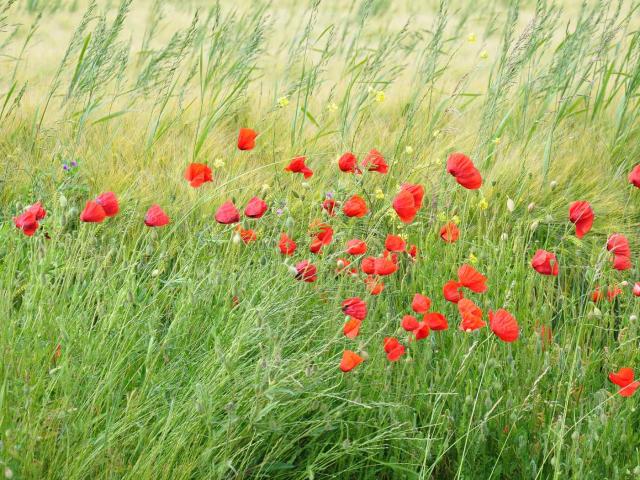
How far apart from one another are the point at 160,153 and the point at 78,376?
1.63m

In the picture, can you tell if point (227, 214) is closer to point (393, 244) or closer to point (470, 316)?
point (393, 244)

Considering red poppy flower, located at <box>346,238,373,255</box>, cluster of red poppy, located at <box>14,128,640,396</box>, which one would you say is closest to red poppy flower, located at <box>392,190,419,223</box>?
cluster of red poppy, located at <box>14,128,640,396</box>

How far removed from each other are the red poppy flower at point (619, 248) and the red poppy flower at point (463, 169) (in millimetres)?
335

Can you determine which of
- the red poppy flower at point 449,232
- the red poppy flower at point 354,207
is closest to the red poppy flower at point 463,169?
the red poppy flower at point 449,232

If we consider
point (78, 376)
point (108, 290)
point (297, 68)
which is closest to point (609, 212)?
point (108, 290)

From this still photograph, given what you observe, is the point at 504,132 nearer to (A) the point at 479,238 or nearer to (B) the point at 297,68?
(A) the point at 479,238

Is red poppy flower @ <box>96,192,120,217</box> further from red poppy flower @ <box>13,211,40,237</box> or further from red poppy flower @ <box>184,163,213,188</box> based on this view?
red poppy flower @ <box>184,163,213,188</box>

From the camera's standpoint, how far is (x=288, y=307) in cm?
175

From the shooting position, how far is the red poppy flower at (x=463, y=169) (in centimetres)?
195

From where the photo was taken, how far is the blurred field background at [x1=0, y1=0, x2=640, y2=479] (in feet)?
4.90

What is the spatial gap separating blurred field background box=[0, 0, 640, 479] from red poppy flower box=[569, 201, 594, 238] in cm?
9

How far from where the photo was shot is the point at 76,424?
58.6 inches

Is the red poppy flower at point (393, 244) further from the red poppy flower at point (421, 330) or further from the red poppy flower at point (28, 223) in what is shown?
the red poppy flower at point (28, 223)

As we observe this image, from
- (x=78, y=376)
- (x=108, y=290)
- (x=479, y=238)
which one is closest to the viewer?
(x=78, y=376)
